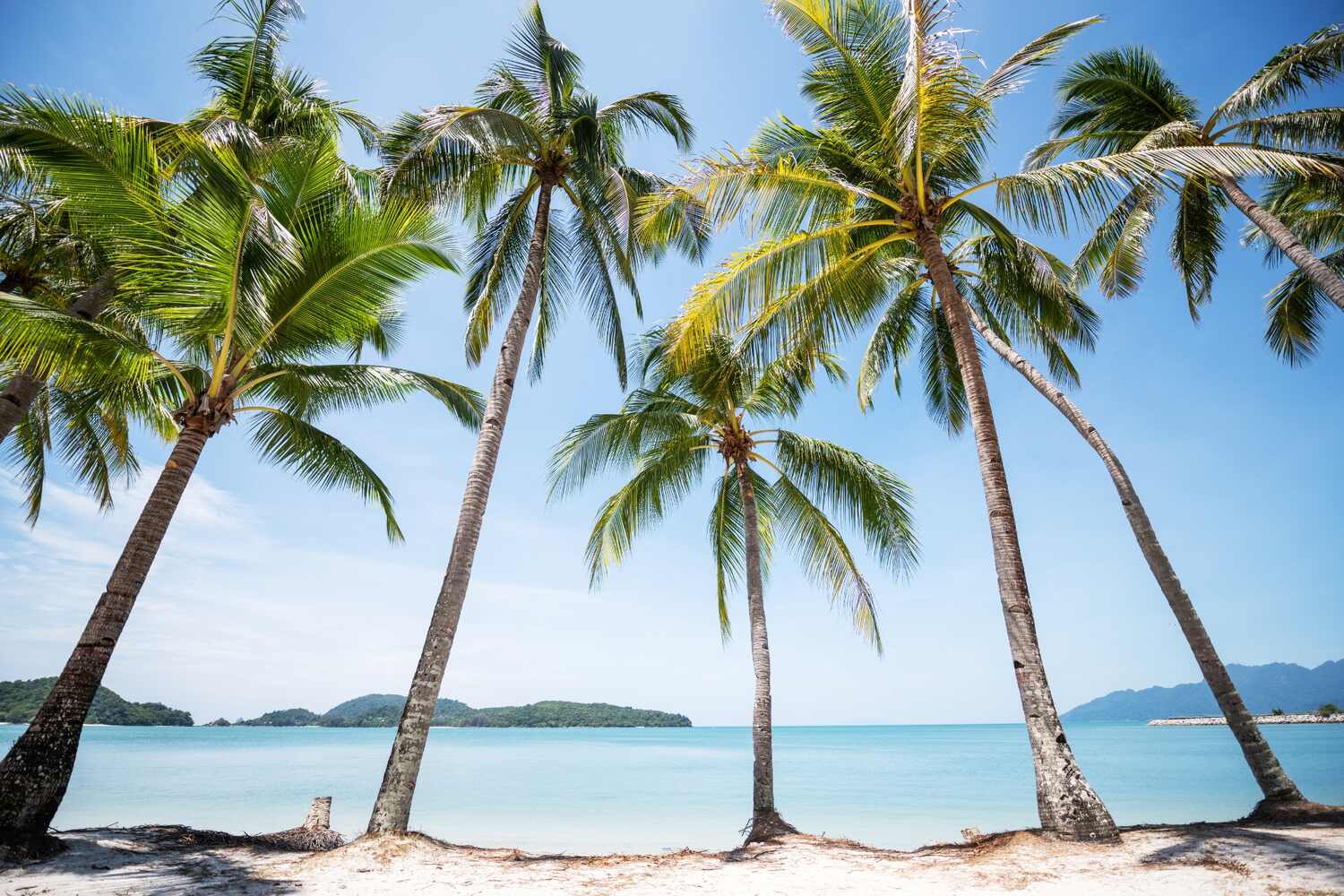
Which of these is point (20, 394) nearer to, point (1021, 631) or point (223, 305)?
point (223, 305)

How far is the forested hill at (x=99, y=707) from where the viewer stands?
37281 mm

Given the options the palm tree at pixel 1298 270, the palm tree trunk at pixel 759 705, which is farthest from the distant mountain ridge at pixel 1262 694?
the palm tree trunk at pixel 759 705

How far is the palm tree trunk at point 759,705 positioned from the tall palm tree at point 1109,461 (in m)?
4.58

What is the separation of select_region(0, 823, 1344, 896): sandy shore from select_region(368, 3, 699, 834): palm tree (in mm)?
1850

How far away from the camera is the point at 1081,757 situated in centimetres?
3209

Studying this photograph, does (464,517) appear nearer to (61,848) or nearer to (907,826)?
(61,848)

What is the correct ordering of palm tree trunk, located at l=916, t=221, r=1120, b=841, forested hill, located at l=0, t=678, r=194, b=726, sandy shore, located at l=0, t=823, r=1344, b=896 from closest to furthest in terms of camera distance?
sandy shore, located at l=0, t=823, r=1344, b=896
palm tree trunk, located at l=916, t=221, r=1120, b=841
forested hill, located at l=0, t=678, r=194, b=726

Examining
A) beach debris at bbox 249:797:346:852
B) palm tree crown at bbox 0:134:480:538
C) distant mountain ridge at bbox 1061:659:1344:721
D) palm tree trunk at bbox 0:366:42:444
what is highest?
palm tree crown at bbox 0:134:480:538

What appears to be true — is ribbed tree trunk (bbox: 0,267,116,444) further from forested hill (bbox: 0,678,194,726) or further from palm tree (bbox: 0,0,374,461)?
forested hill (bbox: 0,678,194,726)

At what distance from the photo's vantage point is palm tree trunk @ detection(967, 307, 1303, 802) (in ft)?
22.0

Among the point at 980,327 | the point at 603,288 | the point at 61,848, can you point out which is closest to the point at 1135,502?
the point at 980,327

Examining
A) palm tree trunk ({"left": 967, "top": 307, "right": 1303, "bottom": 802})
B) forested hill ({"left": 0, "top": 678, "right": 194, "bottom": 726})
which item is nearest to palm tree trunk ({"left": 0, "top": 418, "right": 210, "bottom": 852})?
palm tree trunk ({"left": 967, "top": 307, "right": 1303, "bottom": 802})

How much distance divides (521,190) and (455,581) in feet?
21.2

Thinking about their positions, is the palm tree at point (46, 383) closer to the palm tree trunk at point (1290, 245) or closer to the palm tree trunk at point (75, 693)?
the palm tree trunk at point (75, 693)
